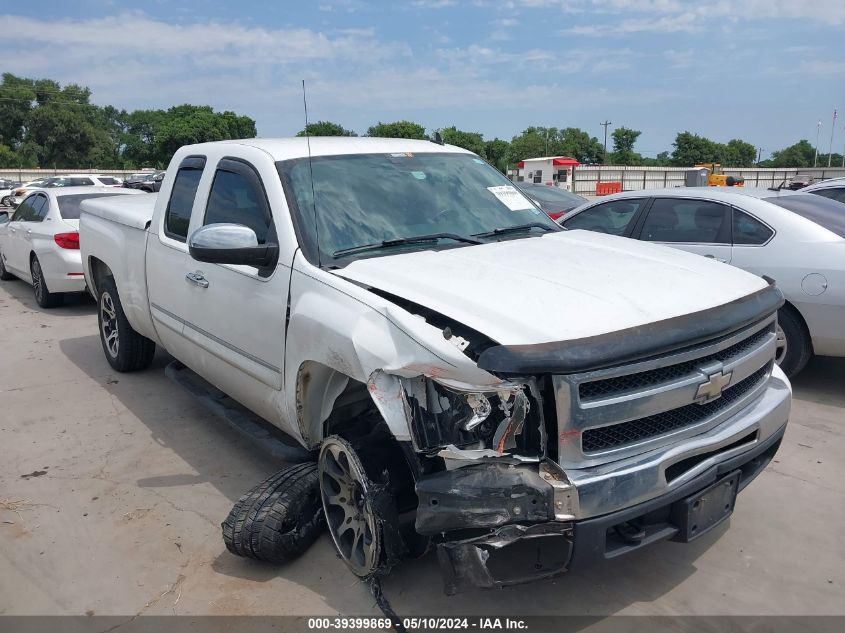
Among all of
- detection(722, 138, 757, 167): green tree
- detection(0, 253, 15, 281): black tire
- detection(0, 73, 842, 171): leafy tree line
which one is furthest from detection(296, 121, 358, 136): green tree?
detection(722, 138, 757, 167): green tree

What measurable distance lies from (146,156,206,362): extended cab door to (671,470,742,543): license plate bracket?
325cm

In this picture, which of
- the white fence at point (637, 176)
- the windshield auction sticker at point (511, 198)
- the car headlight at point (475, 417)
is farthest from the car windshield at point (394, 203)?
the white fence at point (637, 176)

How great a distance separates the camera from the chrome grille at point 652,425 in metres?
2.61

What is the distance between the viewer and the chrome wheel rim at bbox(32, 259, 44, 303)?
32.3 ft

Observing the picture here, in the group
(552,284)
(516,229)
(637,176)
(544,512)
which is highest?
(516,229)

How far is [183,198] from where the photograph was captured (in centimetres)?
492

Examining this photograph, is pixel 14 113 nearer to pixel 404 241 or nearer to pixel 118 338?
pixel 118 338

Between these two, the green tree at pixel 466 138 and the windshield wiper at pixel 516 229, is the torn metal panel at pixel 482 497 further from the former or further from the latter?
the green tree at pixel 466 138

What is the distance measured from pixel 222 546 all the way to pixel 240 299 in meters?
1.31

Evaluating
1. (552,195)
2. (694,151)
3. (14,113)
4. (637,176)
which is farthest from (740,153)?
(552,195)

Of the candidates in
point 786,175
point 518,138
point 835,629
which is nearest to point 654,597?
point 835,629

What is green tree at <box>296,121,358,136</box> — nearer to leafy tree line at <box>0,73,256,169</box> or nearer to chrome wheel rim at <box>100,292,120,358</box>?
chrome wheel rim at <box>100,292,120,358</box>

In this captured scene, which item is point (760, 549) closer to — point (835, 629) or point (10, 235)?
point (835, 629)

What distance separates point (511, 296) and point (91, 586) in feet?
7.99
